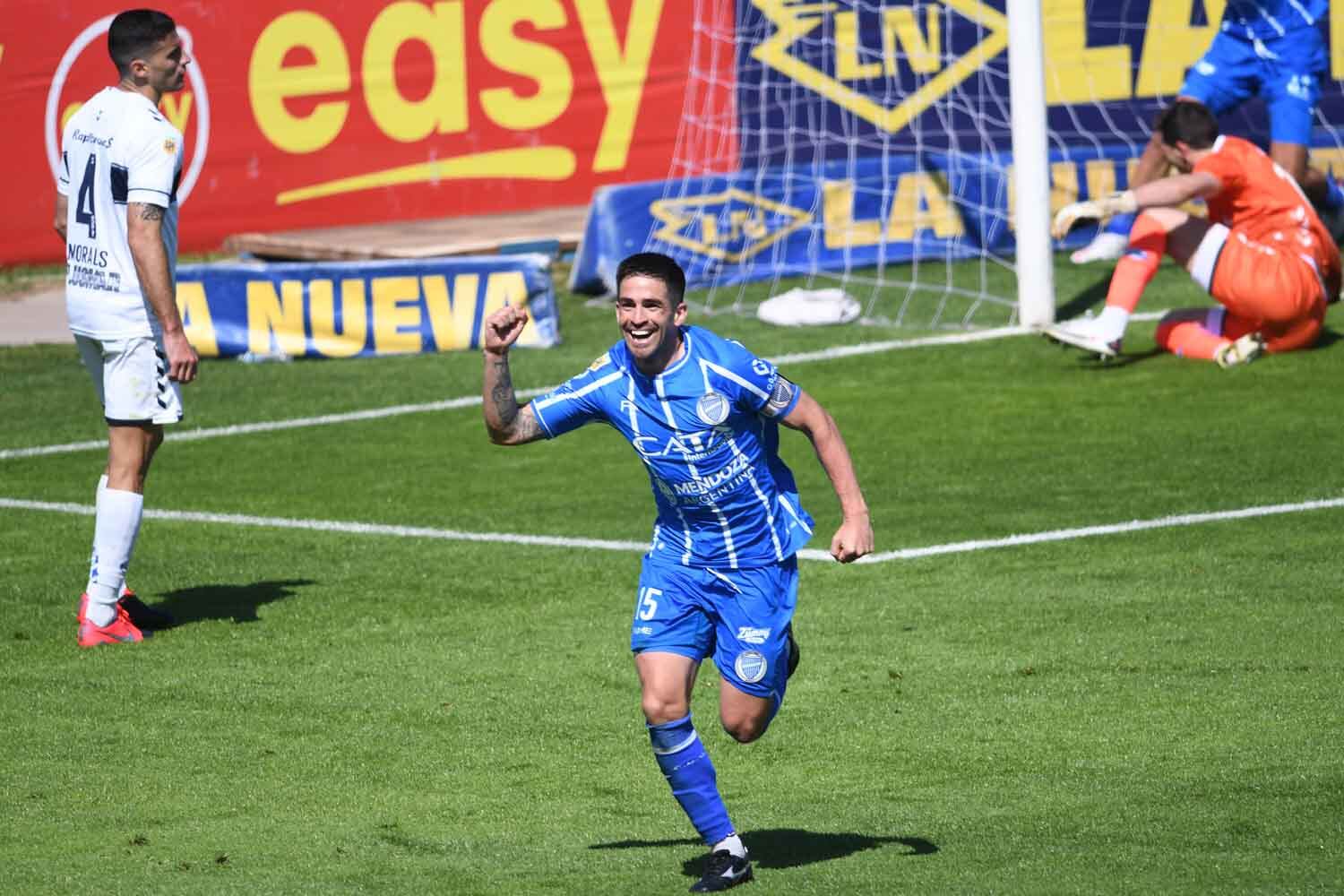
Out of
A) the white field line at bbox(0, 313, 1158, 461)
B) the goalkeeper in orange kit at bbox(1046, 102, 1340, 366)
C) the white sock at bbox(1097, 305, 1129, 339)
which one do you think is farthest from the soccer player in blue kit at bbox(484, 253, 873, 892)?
the white sock at bbox(1097, 305, 1129, 339)

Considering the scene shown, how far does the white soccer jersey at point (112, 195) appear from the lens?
7859 millimetres

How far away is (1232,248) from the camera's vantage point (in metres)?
12.1

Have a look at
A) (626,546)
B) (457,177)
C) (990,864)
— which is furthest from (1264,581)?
(457,177)

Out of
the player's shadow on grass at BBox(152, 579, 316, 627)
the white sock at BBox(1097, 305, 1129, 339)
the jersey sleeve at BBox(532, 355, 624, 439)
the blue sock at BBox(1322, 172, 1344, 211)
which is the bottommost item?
the player's shadow on grass at BBox(152, 579, 316, 627)

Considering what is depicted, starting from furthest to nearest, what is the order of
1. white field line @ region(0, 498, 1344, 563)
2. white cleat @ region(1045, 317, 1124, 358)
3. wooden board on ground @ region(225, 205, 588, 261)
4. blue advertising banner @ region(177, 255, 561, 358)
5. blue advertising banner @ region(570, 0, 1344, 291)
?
1. blue advertising banner @ region(570, 0, 1344, 291)
2. wooden board on ground @ region(225, 205, 588, 261)
3. blue advertising banner @ region(177, 255, 561, 358)
4. white cleat @ region(1045, 317, 1124, 358)
5. white field line @ region(0, 498, 1344, 563)

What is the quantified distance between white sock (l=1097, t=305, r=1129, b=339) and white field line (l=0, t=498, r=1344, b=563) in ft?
10.5

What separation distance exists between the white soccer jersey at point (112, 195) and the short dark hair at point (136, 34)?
14 centimetres

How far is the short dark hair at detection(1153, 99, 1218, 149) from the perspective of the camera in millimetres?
12016

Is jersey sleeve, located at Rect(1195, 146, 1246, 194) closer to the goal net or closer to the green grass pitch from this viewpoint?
the green grass pitch

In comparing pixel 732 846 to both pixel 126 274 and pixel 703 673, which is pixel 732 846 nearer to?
pixel 703 673

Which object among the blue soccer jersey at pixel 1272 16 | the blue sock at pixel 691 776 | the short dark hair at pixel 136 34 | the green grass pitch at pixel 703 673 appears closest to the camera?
the blue sock at pixel 691 776

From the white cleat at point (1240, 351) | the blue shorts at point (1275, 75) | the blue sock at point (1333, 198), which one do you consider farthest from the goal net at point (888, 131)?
the white cleat at point (1240, 351)

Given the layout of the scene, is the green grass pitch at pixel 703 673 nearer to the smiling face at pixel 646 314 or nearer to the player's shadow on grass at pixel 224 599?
the player's shadow on grass at pixel 224 599

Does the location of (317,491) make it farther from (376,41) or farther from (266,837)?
(376,41)
